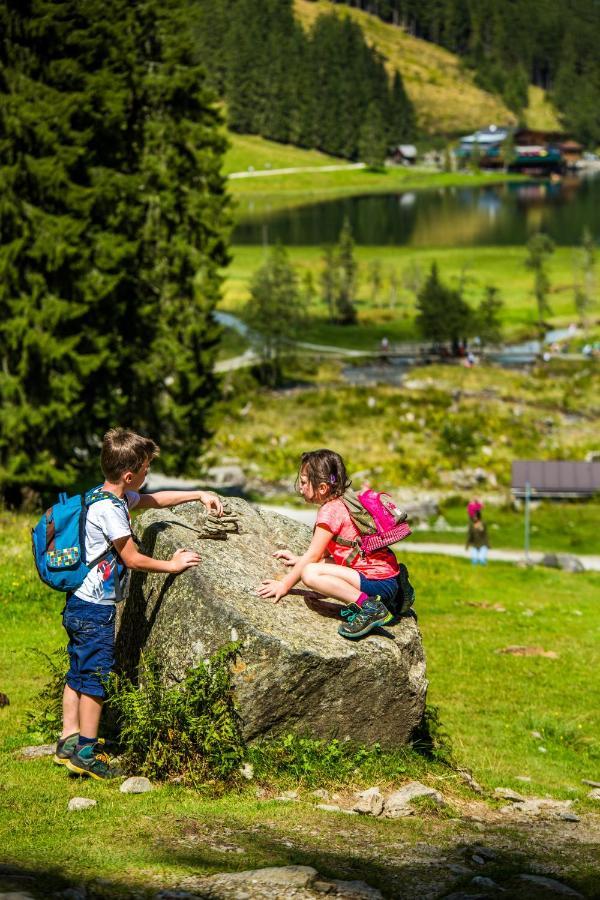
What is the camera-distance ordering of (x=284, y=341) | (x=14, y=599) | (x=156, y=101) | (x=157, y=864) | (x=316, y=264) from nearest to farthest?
(x=157, y=864) → (x=14, y=599) → (x=156, y=101) → (x=284, y=341) → (x=316, y=264)

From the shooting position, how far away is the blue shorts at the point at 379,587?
9867 mm

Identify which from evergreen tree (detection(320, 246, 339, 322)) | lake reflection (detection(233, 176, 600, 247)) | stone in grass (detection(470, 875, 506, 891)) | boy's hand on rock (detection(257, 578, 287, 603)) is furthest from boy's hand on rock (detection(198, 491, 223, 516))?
lake reflection (detection(233, 176, 600, 247))

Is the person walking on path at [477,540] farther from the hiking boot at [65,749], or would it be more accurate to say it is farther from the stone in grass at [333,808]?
the hiking boot at [65,749]

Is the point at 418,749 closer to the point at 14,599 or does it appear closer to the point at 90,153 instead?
the point at 14,599

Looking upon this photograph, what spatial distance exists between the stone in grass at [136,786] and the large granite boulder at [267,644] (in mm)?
848

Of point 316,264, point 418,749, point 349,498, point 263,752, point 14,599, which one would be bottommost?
point 316,264

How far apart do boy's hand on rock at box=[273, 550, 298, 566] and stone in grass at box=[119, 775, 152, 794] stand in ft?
7.53

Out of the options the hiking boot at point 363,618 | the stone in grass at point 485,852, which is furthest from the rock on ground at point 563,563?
the stone in grass at point 485,852

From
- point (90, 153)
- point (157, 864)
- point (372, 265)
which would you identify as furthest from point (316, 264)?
point (157, 864)

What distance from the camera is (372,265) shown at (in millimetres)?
113938

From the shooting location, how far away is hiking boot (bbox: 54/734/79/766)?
9.23m

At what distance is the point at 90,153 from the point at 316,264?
90.9 metres

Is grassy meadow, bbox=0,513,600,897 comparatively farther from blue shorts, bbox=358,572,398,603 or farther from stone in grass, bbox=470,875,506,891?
blue shorts, bbox=358,572,398,603

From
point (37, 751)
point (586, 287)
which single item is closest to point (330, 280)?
point (586, 287)
